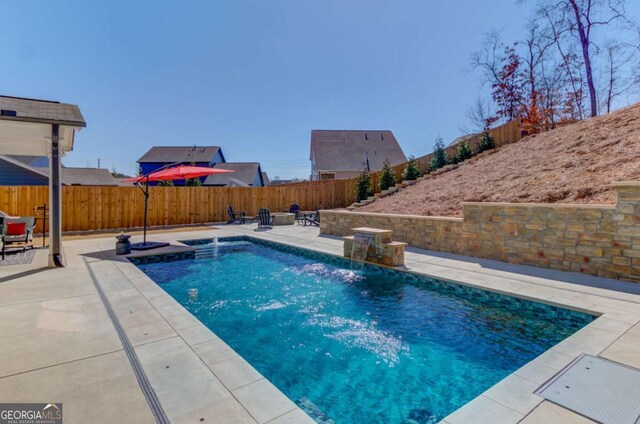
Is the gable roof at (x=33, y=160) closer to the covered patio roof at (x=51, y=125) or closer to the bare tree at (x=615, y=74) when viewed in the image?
the covered patio roof at (x=51, y=125)

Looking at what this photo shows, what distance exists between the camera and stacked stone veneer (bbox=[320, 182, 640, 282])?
5.09 meters

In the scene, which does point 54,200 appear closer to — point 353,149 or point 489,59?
point 489,59

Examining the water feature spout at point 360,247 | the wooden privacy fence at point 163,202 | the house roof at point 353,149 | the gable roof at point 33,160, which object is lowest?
the water feature spout at point 360,247

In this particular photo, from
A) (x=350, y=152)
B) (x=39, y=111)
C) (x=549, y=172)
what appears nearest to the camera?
(x=39, y=111)

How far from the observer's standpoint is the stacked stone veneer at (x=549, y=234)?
16.7ft

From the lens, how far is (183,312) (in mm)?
3936

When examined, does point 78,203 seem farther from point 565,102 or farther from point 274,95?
point 565,102

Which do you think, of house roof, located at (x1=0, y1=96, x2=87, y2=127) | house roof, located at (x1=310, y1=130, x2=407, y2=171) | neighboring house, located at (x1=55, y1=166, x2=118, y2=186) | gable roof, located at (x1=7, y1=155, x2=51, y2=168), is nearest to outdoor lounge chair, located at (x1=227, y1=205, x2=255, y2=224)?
house roof, located at (x1=0, y1=96, x2=87, y2=127)

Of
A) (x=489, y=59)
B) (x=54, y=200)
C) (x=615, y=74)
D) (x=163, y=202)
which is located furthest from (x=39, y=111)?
(x=615, y=74)

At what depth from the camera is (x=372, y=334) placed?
155 inches

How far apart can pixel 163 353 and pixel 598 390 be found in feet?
11.3

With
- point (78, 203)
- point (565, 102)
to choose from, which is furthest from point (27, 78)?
point (565, 102)

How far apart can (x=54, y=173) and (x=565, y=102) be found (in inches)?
910

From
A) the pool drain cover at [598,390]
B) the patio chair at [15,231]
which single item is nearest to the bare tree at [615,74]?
the pool drain cover at [598,390]
